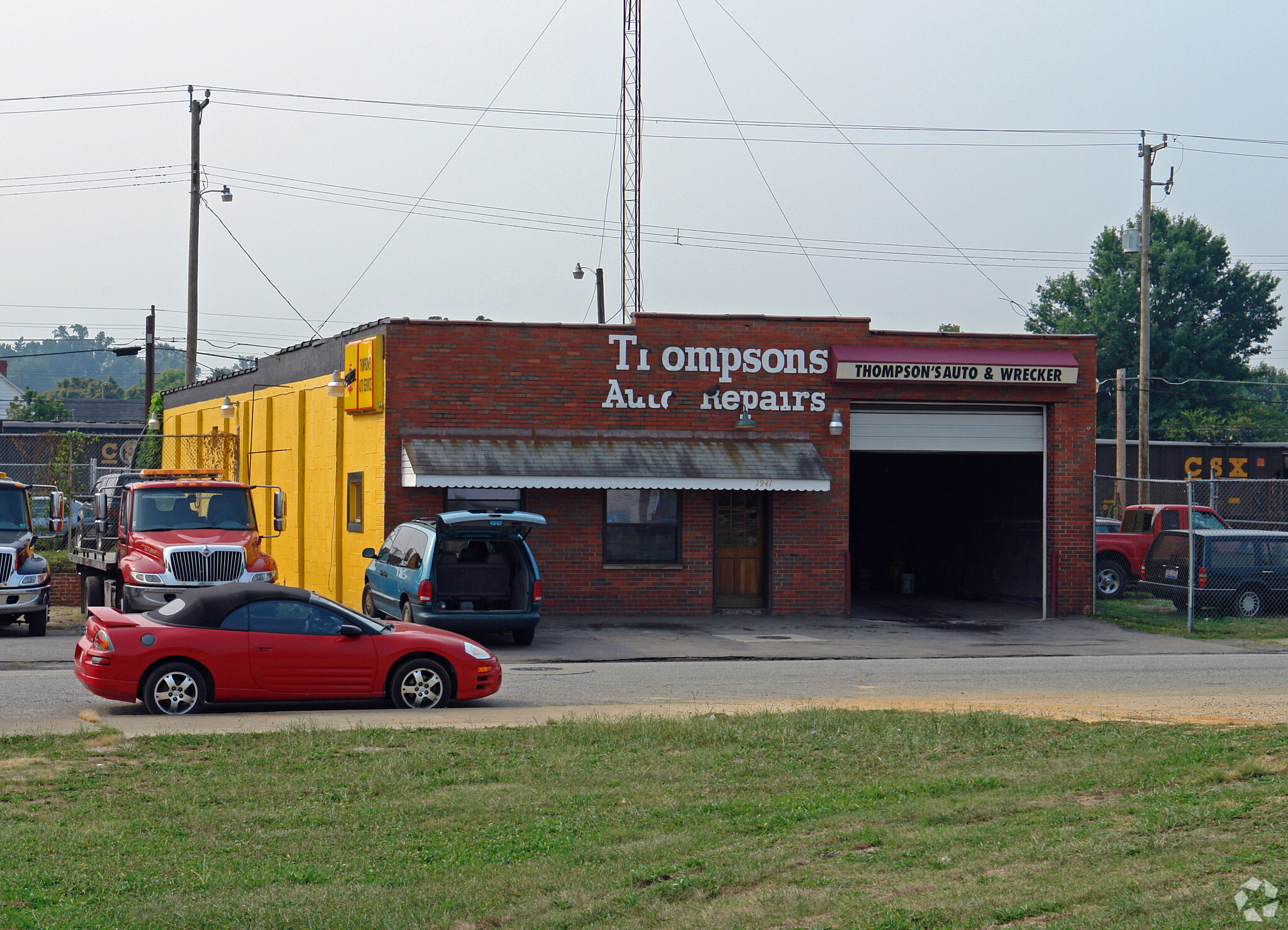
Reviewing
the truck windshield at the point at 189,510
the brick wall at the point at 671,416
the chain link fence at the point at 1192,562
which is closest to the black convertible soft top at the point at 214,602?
the truck windshield at the point at 189,510

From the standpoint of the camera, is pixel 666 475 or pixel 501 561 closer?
pixel 501 561

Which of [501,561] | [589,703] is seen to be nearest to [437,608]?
[501,561]

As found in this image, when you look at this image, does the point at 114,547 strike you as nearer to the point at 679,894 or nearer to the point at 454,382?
the point at 454,382

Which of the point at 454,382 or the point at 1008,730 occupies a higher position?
the point at 454,382

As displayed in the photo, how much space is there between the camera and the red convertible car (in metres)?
12.2

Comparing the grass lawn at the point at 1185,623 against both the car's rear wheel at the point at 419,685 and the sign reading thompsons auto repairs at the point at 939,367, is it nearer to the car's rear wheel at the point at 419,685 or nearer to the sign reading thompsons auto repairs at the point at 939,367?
the sign reading thompsons auto repairs at the point at 939,367

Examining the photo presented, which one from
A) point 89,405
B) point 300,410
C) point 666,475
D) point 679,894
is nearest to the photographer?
point 679,894

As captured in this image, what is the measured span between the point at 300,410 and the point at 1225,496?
27.4 meters

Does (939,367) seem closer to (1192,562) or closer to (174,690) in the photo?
(1192,562)

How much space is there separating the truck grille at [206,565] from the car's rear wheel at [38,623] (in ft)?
7.25

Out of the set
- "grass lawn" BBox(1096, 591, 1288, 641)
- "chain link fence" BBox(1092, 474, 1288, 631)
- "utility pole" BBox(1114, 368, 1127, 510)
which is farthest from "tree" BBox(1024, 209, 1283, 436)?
"grass lawn" BBox(1096, 591, 1288, 641)

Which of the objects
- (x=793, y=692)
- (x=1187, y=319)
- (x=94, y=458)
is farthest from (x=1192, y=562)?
(x=1187, y=319)

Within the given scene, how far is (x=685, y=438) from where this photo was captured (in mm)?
23641

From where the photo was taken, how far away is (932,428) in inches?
977
